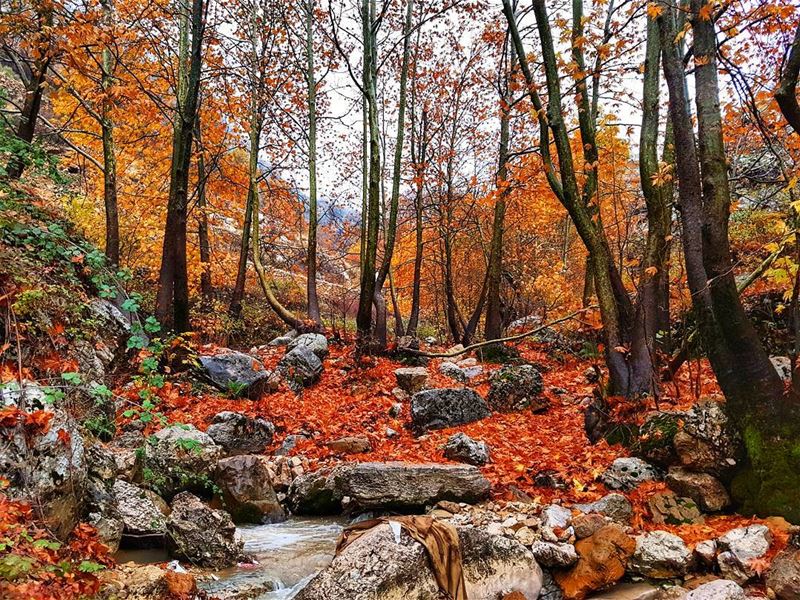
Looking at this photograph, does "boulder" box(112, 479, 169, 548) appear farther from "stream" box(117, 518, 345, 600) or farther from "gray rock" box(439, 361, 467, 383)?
"gray rock" box(439, 361, 467, 383)

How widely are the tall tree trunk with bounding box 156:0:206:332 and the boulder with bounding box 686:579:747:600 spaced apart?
8.45m

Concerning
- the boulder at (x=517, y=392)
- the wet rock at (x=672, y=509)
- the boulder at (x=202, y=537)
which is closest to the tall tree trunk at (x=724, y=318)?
the wet rock at (x=672, y=509)

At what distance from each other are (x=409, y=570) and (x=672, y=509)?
2.87m

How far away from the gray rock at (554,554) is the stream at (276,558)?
205cm

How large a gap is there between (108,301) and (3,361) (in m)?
3.18

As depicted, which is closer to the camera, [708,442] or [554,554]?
[554,554]

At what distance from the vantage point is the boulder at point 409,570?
3633mm

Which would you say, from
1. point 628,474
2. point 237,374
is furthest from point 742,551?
point 237,374

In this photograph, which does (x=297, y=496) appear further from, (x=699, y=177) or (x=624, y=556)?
(x=699, y=177)

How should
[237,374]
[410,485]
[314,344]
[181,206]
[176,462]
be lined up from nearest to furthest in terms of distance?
[410,485]
[176,462]
[181,206]
[237,374]
[314,344]

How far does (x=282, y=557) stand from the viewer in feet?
16.1

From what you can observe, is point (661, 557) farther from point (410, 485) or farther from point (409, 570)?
point (410, 485)

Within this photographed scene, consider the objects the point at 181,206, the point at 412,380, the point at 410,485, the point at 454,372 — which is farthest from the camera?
the point at 454,372

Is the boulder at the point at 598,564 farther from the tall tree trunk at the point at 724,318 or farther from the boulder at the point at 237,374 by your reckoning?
the boulder at the point at 237,374
